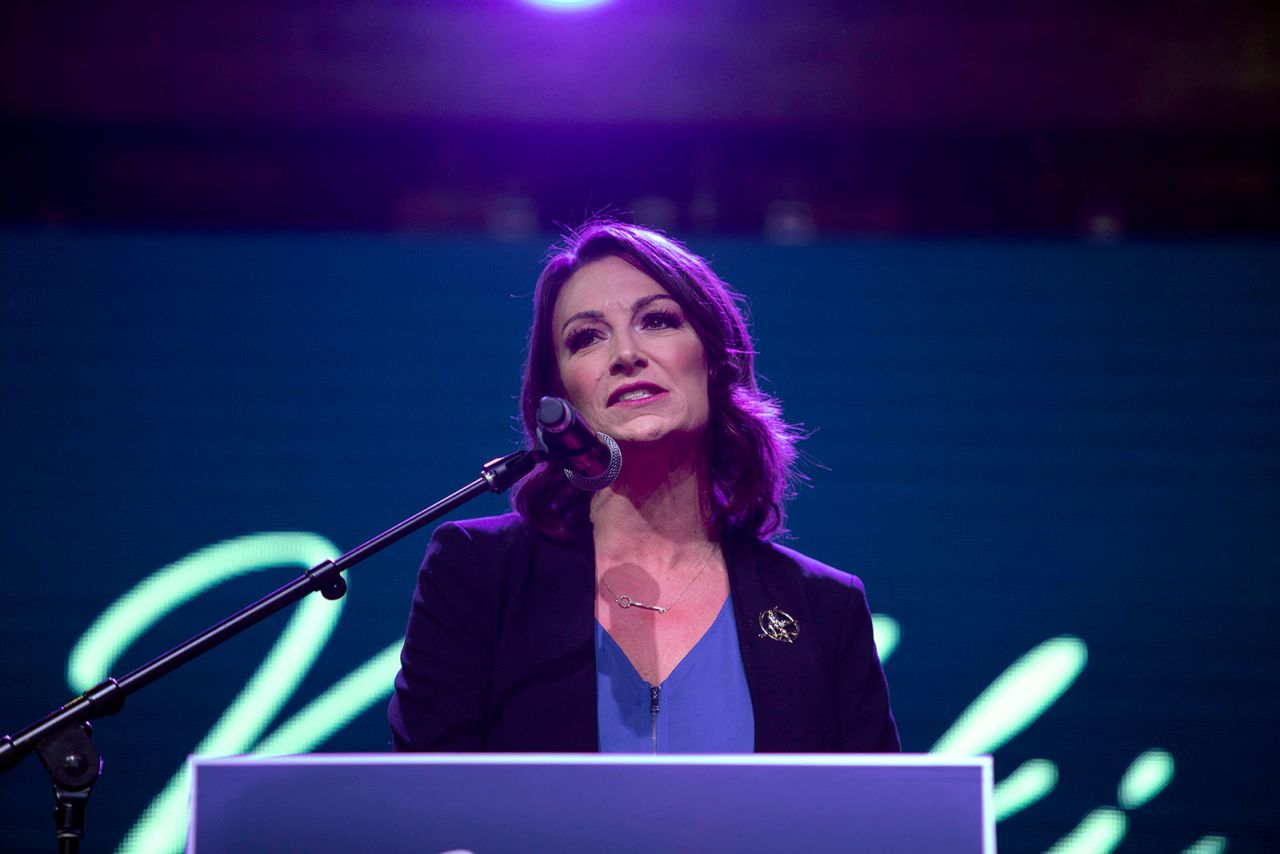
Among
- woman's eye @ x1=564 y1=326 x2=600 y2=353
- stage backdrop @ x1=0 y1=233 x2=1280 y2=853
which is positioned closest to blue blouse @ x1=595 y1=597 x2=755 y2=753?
woman's eye @ x1=564 y1=326 x2=600 y2=353

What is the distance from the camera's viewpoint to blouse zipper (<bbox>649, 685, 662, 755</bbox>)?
1872 mm

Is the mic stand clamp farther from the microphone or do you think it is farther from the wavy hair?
the wavy hair

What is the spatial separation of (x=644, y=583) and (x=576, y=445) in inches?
25.8

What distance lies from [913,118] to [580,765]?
11.2 feet

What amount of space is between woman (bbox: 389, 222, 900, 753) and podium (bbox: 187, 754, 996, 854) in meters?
0.75

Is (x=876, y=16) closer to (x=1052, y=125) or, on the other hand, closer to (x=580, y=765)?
(x=1052, y=125)

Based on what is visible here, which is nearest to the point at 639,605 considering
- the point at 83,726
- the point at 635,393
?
the point at 635,393

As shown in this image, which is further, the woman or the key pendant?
the key pendant

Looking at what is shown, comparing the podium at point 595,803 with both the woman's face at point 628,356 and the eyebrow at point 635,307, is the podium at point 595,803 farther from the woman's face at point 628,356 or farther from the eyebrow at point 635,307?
the eyebrow at point 635,307

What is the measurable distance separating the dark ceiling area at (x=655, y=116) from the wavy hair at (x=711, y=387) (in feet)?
5.74

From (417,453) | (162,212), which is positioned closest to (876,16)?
(417,453)

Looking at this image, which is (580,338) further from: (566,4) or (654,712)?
(566,4)

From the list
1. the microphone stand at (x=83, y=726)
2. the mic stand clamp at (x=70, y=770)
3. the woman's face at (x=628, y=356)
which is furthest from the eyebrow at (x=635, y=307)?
the mic stand clamp at (x=70, y=770)

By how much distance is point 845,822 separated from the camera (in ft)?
3.23
